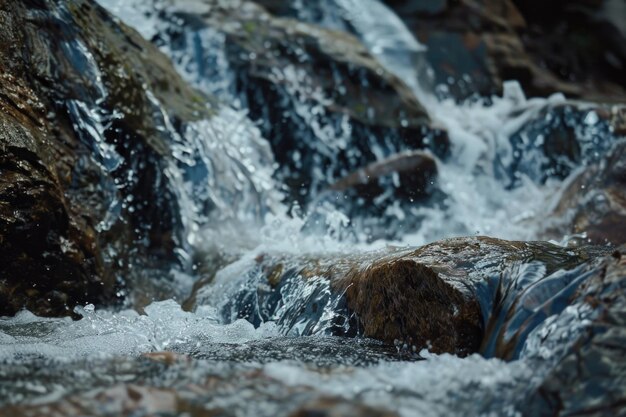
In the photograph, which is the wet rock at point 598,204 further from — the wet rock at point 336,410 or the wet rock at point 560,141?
the wet rock at point 336,410

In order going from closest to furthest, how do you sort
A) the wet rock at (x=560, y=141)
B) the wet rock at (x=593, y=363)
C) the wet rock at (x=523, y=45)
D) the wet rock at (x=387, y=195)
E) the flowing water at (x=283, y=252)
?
the wet rock at (x=593, y=363)
the flowing water at (x=283, y=252)
the wet rock at (x=387, y=195)
the wet rock at (x=560, y=141)
the wet rock at (x=523, y=45)

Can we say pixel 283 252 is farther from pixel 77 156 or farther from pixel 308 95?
pixel 308 95

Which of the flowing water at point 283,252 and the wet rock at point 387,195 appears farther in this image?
the wet rock at point 387,195

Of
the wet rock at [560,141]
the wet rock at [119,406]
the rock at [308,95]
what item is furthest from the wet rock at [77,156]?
the wet rock at [560,141]

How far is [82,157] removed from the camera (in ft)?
15.3

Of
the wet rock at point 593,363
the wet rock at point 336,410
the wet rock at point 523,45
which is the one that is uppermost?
the wet rock at point 336,410

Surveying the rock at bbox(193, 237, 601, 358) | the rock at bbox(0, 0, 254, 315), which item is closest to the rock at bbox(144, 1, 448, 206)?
the rock at bbox(0, 0, 254, 315)

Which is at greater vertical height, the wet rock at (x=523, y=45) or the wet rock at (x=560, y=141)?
the wet rock at (x=523, y=45)

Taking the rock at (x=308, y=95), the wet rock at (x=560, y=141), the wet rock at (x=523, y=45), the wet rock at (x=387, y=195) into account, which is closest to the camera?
the wet rock at (x=387, y=195)

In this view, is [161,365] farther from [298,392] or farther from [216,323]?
[216,323]

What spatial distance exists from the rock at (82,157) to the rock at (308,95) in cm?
130

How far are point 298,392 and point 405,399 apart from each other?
31cm

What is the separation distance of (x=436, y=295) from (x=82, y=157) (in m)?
2.91

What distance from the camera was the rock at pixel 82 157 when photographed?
3.85 meters
